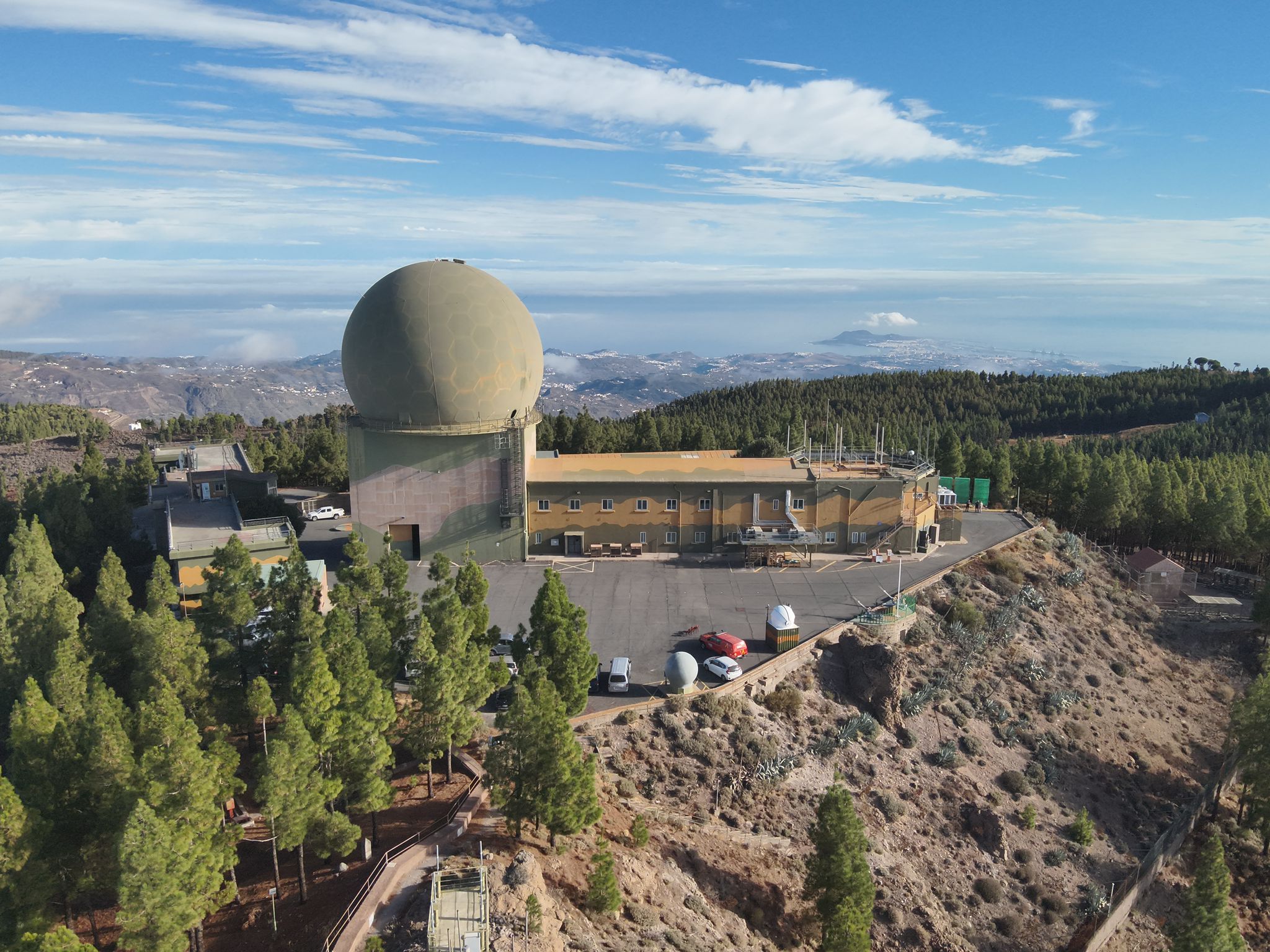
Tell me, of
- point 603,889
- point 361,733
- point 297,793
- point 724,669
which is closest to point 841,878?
point 603,889

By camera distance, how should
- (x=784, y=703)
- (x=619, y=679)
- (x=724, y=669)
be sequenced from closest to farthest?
(x=619, y=679) → (x=724, y=669) → (x=784, y=703)

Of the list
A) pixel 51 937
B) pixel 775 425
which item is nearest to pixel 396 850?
pixel 51 937

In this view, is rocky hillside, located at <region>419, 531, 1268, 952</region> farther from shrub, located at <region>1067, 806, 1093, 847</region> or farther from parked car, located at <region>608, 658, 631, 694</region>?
parked car, located at <region>608, 658, 631, 694</region>

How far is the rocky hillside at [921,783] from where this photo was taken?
72.0 ft

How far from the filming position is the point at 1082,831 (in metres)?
29.1

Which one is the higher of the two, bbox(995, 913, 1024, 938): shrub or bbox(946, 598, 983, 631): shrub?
bbox(946, 598, 983, 631): shrub

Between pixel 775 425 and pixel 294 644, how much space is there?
69724mm

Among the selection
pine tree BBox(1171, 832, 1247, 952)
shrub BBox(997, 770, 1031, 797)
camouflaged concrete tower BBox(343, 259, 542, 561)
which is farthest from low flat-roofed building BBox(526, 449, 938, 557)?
pine tree BBox(1171, 832, 1247, 952)

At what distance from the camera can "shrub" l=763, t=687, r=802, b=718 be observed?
3031 centimetres

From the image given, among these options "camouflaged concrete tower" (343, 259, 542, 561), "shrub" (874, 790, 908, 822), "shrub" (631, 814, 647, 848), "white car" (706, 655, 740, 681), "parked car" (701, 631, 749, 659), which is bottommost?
"shrub" (874, 790, 908, 822)

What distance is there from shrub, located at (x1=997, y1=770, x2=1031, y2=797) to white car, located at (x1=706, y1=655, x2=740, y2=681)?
36.2 feet

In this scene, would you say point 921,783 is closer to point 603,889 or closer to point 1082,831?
point 1082,831

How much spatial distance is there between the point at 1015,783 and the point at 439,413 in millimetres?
30714

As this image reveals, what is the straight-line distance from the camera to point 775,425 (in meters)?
87.6
